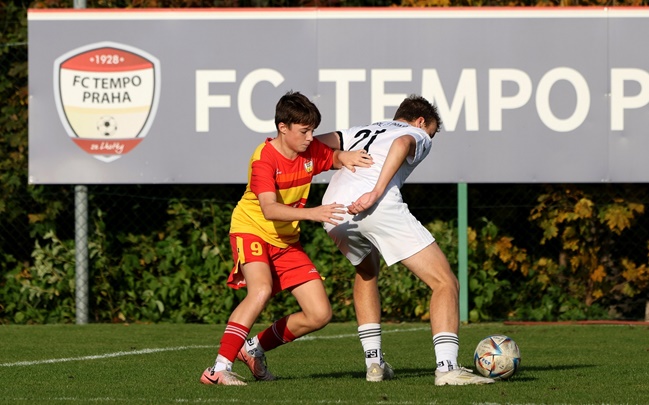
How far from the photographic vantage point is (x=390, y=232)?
6.83 metres

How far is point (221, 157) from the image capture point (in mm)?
11883

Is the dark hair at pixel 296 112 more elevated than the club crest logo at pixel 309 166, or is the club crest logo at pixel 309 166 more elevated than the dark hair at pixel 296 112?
the dark hair at pixel 296 112

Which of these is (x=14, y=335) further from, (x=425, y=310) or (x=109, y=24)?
(x=425, y=310)

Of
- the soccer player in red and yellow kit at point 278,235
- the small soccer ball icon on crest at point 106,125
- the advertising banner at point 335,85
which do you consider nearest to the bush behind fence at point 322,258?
the advertising banner at point 335,85

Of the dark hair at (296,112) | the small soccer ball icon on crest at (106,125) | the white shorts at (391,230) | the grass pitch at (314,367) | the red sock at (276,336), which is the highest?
the small soccer ball icon on crest at (106,125)

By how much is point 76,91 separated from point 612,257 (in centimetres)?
568

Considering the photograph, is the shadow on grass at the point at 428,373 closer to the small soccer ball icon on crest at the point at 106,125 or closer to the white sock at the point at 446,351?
the white sock at the point at 446,351

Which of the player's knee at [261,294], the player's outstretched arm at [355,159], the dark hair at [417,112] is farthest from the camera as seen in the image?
the dark hair at [417,112]

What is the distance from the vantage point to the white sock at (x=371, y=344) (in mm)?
7141

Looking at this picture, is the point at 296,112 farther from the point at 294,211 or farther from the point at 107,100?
the point at 107,100

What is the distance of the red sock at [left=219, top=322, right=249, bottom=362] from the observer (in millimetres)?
6789

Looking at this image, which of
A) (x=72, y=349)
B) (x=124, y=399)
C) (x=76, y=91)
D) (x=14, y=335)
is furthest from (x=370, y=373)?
(x=76, y=91)

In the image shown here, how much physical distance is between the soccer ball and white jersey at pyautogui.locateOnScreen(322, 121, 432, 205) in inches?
41.1

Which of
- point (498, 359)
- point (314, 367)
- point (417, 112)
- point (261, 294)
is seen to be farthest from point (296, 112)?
point (314, 367)
